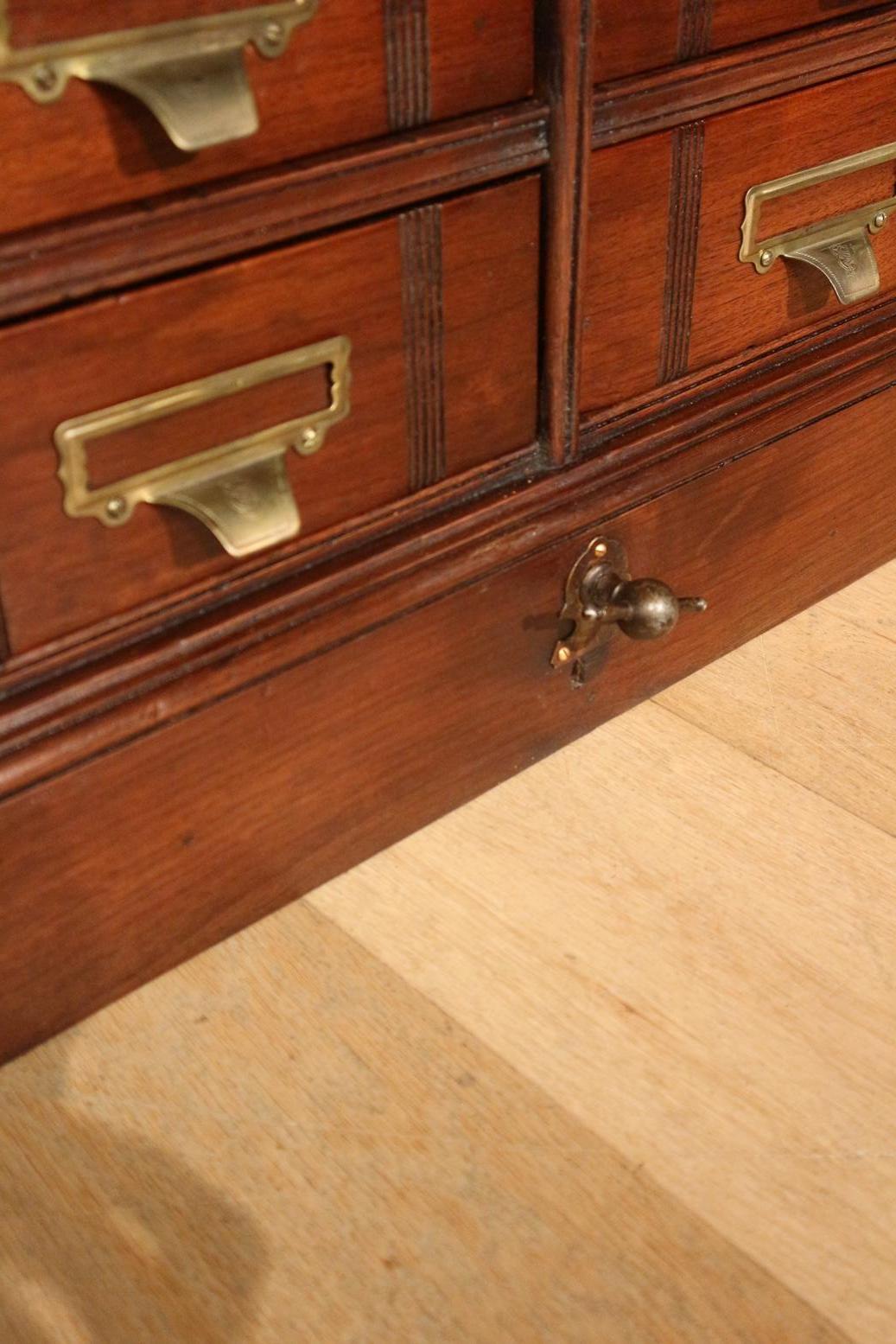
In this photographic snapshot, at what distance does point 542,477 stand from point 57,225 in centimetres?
33

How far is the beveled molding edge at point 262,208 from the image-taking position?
58 centimetres

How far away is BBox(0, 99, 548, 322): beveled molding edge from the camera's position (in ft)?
1.91

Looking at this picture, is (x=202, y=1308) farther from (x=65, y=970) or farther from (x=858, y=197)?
(x=858, y=197)

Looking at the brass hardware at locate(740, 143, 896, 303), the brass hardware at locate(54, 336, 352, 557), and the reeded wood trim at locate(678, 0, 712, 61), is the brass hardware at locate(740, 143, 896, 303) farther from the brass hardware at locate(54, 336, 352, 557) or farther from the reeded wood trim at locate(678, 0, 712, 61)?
the brass hardware at locate(54, 336, 352, 557)

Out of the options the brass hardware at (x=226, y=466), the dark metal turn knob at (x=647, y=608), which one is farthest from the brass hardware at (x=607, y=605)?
the brass hardware at (x=226, y=466)

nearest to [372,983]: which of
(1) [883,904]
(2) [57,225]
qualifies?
(1) [883,904]

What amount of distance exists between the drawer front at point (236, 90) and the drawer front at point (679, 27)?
0.05 meters

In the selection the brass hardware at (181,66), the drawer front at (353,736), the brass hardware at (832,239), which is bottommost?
the drawer front at (353,736)

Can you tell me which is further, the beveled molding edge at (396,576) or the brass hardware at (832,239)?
the brass hardware at (832,239)

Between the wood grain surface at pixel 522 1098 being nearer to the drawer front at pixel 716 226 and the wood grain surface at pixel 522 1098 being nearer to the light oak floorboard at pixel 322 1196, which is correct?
the light oak floorboard at pixel 322 1196

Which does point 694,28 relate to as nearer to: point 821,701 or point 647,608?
point 647,608

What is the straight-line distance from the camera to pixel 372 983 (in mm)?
781

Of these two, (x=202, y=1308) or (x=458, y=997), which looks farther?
(x=458, y=997)

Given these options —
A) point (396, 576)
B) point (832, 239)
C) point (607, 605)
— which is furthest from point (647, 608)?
point (832, 239)
